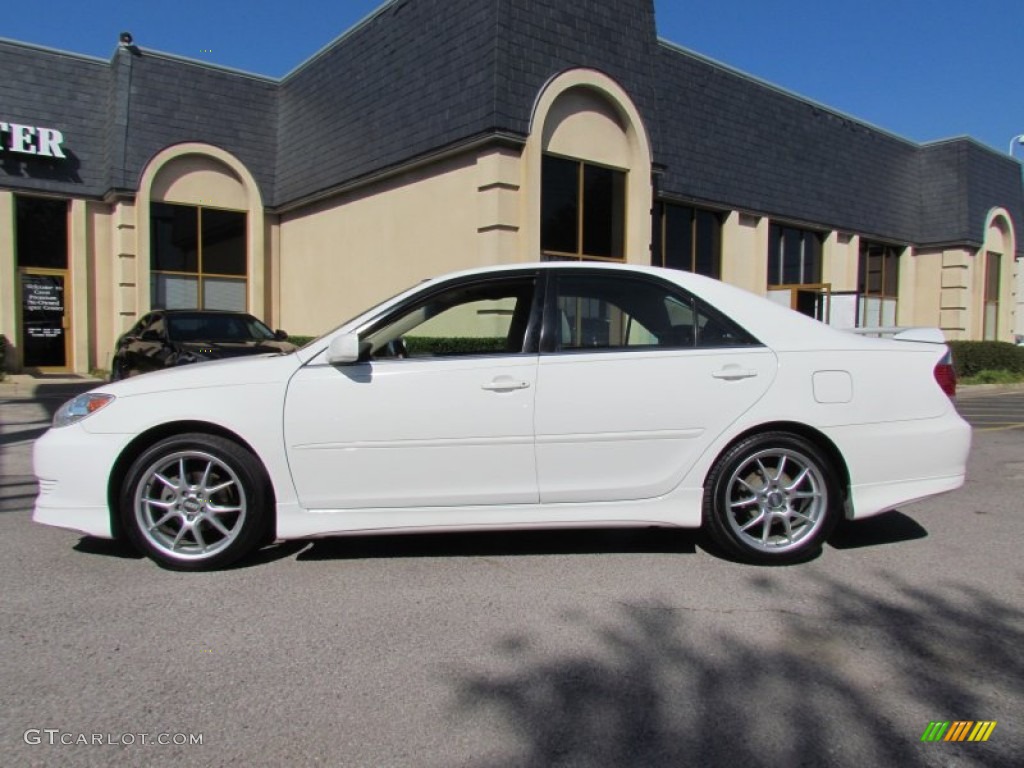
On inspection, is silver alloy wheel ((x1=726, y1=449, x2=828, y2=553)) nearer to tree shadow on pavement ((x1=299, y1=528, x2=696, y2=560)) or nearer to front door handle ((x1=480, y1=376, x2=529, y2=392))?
tree shadow on pavement ((x1=299, y1=528, x2=696, y2=560))

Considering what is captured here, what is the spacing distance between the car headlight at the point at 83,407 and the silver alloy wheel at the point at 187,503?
1.49 feet

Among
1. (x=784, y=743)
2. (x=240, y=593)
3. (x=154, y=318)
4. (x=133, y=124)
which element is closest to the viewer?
(x=784, y=743)

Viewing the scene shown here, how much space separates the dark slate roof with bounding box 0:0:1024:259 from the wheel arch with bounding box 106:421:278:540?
27.6 ft

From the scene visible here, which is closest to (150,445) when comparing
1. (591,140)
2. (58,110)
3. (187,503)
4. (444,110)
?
(187,503)

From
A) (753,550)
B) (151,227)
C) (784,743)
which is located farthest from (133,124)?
(784,743)

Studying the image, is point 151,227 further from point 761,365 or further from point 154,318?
point 761,365

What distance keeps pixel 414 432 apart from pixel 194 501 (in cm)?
126

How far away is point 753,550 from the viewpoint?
421 cm

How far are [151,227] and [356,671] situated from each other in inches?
628

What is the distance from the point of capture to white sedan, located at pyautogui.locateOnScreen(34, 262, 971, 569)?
13.3 feet

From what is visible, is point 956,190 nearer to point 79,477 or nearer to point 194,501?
point 194,501

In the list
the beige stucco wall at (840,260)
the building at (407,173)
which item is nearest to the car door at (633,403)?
the building at (407,173)

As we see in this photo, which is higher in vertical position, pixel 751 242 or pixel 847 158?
pixel 847 158
